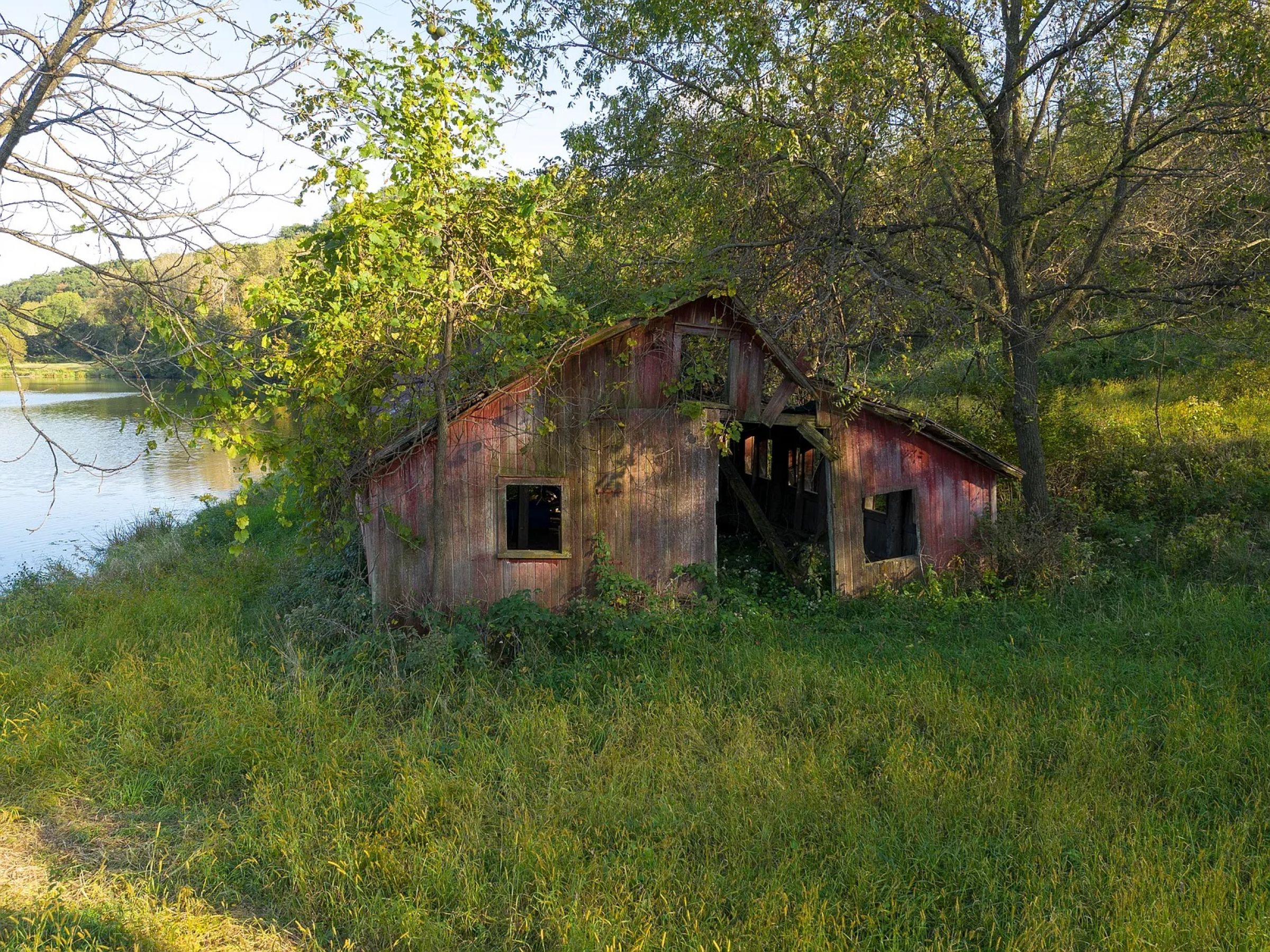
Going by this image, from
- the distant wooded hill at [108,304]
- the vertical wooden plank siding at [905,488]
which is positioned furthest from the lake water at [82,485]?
the vertical wooden plank siding at [905,488]

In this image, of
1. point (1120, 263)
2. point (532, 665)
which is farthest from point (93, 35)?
point (1120, 263)

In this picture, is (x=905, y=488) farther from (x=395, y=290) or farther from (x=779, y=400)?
(x=395, y=290)

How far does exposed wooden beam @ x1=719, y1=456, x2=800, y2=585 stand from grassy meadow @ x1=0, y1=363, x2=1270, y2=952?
0.97m

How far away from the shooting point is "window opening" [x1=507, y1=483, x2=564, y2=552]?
12039 millimetres

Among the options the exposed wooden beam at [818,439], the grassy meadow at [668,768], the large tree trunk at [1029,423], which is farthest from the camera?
the large tree trunk at [1029,423]

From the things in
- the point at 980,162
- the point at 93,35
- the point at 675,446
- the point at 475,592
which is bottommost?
the point at 475,592

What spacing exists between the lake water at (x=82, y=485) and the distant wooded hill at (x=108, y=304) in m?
9.76

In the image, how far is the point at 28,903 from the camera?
5.41 meters

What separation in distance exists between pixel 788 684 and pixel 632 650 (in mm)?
2050

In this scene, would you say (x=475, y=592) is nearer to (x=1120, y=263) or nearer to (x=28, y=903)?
(x=28, y=903)

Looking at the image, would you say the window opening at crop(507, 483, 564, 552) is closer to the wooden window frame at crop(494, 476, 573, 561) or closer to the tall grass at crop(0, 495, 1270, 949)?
the wooden window frame at crop(494, 476, 573, 561)

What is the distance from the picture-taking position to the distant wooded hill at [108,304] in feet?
17.3

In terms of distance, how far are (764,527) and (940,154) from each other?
5.99 meters

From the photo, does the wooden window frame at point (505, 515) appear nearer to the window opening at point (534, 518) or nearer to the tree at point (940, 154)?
the window opening at point (534, 518)
